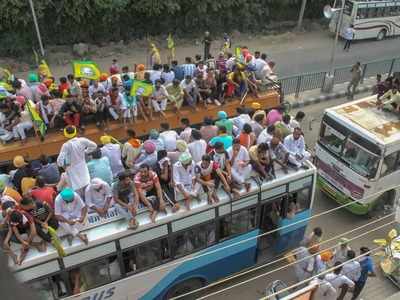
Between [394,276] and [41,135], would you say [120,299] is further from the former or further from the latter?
[394,276]

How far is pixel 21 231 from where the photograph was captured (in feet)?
21.7

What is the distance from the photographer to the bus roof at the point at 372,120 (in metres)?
9.82

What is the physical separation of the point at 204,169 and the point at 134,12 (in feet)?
45.3

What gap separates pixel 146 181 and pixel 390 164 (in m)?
5.81

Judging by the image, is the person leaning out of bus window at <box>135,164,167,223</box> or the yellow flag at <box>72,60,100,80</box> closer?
the person leaning out of bus window at <box>135,164,167,223</box>

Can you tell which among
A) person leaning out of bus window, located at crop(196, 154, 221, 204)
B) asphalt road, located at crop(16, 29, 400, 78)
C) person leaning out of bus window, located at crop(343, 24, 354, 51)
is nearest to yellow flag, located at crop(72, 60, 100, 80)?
person leaning out of bus window, located at crop(196, 154, 221, 204)

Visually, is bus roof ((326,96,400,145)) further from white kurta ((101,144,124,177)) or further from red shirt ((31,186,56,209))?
red shirt ((31,186,56,209))

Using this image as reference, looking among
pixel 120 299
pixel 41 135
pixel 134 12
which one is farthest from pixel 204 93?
pixel 134 12

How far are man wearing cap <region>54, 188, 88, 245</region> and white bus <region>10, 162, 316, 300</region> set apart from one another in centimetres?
15

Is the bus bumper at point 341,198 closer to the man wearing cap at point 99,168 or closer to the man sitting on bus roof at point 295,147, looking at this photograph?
the man sitting on bus roof at point 295,147

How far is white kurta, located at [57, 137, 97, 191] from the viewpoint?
24.2ft

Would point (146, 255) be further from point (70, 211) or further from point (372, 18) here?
point (372, 18)

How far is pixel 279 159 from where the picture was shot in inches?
331

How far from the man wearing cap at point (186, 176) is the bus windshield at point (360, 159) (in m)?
4.29
